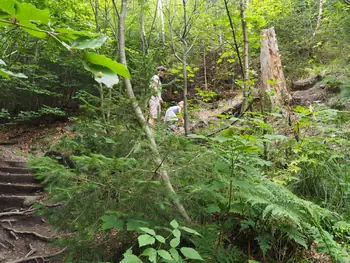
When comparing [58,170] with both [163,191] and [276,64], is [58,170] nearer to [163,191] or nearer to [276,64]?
[163,191]

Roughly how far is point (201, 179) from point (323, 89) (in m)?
6.69

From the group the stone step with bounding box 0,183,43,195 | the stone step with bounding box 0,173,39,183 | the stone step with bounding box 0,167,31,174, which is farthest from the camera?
the stone step with bounding box 0,167,31,174

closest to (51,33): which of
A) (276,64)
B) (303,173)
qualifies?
(303,173)

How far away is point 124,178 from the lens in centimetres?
166

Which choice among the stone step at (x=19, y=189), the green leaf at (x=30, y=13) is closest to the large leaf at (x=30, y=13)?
the green leaf at (x=30, y=13)

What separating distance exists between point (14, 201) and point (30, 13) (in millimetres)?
5890

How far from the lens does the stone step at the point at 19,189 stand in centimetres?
555

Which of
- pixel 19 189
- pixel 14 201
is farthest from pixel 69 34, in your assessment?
pixel 19 189

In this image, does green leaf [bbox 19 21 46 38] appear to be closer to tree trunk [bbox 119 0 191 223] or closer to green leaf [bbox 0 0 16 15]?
green leaf [bbox 0 0 16 15]

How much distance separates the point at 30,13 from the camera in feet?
1.60

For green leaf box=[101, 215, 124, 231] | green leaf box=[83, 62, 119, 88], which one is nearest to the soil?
green leaf box=[101, 215, 124, 231]

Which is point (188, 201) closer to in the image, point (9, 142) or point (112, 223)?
point (112, 223)

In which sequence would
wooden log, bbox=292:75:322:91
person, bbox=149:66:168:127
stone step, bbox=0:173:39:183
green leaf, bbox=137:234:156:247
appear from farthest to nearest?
1. wooden log, bbox=292:75:322:91
2. stone step, bbox=0:173:39:183
3. person, bbox=149:66:168:127
4. green leaf, bbox=137:234:156:247

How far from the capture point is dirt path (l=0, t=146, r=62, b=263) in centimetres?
383
